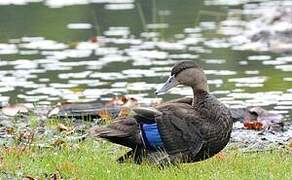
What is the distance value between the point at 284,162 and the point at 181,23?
14510mm

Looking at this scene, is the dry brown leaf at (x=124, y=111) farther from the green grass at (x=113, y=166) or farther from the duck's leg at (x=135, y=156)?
the duck's leg at (x=135, y=156)

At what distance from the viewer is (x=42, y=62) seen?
1842 centimetres

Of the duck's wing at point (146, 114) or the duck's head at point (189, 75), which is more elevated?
the duck's head at point (189, 75)

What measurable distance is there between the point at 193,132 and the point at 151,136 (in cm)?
38

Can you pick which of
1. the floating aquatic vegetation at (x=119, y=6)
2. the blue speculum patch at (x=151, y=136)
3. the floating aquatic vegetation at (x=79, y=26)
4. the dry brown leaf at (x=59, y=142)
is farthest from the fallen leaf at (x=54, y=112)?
the floating aquatic vegetation at (x=119, y=6)

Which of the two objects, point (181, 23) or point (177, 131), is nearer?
point (177, 131)

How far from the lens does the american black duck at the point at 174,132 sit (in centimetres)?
857

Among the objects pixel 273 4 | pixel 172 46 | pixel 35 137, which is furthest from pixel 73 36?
pixel 35 137

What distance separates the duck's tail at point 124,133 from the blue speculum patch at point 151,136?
0.06 m

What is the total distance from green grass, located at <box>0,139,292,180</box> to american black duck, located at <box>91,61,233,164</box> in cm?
15

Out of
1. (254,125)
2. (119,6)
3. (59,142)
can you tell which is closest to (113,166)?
(59,142)

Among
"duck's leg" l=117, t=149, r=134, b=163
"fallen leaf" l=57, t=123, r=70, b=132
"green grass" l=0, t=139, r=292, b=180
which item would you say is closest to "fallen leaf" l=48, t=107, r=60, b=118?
"fallen leaf" l=57, t=123, r=70, b=132

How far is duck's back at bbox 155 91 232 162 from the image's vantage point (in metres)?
8.57

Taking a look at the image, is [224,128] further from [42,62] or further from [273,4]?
[273,4]
